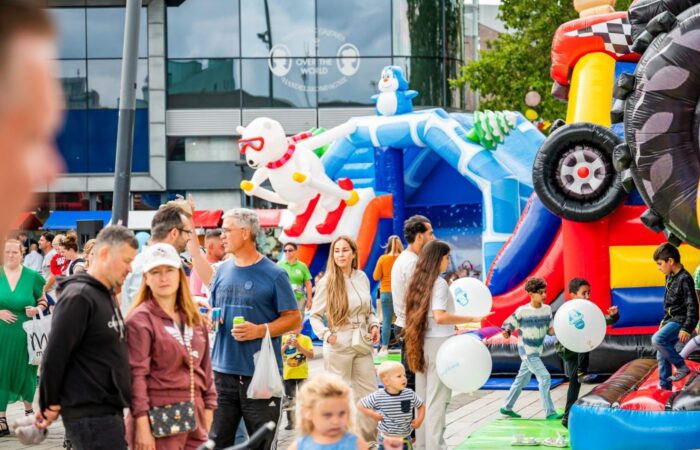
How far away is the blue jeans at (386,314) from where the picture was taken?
16.1 meters

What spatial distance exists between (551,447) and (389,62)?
90.1ft

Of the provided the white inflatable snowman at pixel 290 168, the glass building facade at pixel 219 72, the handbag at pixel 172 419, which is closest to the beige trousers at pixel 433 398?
the handbag at pixel 172 419

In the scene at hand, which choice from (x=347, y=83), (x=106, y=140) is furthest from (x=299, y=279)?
(x=106, y=140)

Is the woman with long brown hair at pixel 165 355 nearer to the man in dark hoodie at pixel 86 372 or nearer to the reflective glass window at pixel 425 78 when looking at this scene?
the man in dark hoodie at pixel 86 372

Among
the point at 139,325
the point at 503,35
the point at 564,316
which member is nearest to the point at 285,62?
the point at 503,35

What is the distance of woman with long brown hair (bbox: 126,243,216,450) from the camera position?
209 inches

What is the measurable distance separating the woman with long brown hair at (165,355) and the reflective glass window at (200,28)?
31.2m

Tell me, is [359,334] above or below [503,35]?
below

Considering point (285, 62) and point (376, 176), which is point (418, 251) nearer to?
point (376, 176)

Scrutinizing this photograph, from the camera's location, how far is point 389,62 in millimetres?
36031

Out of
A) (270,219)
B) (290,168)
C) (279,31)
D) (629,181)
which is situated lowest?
(270,219)

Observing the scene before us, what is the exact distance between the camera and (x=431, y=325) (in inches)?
336

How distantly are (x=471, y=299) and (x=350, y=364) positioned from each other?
Result: 2.09 meters

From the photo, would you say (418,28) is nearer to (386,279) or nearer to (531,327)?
(386,279)
